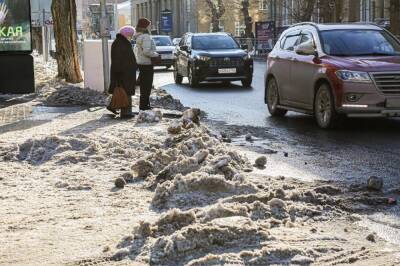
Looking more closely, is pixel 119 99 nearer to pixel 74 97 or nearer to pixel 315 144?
pixel 315 144

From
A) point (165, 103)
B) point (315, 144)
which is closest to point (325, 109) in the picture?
point (315, 144)

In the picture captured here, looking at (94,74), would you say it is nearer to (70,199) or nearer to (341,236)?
(70,199)

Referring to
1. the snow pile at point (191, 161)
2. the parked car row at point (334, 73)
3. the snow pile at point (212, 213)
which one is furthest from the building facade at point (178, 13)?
the snow pile at point (212, 213)

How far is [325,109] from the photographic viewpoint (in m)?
13.1

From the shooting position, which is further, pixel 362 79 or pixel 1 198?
pixel 362 79

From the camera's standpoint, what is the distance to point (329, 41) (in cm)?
1370

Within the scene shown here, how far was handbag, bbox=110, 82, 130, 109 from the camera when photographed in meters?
13.7

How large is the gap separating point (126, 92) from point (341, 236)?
27.9ft

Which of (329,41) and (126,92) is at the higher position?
(329,41)

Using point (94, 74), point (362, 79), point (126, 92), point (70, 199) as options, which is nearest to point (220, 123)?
point (126, 92)

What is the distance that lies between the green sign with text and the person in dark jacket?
4457mm

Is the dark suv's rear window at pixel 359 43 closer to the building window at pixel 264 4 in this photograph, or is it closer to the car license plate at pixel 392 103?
the car license plate at pixel 392 103

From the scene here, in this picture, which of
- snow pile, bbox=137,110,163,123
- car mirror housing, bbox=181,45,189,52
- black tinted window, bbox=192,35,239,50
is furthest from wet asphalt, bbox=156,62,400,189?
car mirror housing, bbox=181,45,189,52

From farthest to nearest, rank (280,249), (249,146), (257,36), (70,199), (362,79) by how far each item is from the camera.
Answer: (257,36) → (362,79) → (249,146) → (70,199) → (280,249)
